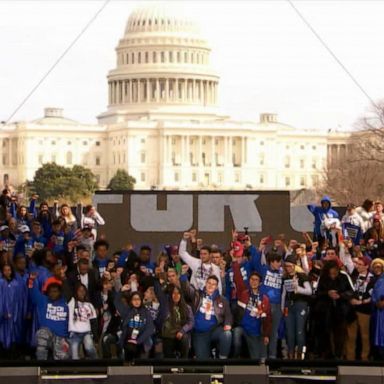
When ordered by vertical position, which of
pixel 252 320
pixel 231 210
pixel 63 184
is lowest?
pixel 252 320

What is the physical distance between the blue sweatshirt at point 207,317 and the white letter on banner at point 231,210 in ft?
18.6

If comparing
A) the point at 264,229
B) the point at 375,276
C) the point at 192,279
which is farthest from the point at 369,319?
the point at 264,229

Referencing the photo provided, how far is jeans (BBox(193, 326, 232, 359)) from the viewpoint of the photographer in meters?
21.8

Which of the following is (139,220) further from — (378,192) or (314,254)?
(378,192)

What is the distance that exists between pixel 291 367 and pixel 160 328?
11.9ft

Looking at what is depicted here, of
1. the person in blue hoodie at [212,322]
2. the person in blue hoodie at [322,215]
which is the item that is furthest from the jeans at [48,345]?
the person in blue hoodie at [322,215]

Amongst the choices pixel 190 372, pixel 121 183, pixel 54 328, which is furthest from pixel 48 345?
pixel 121 183

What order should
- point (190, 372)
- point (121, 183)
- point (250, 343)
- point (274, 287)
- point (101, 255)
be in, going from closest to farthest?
point (190, 372), point (250, 343), point (274, 287), point (101, 255), point (121, 183)

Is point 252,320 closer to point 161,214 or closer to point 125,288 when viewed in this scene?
point 125,288

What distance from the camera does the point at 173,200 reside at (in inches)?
1089

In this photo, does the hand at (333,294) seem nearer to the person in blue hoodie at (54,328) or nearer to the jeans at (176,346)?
the jeans at (176,346)

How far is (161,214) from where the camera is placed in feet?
90.0

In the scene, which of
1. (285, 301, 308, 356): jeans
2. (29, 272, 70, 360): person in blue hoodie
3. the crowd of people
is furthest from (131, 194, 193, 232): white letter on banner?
(29, 272, 70, 360): person in blue hoodie

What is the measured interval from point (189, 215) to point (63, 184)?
107490 millimetres
